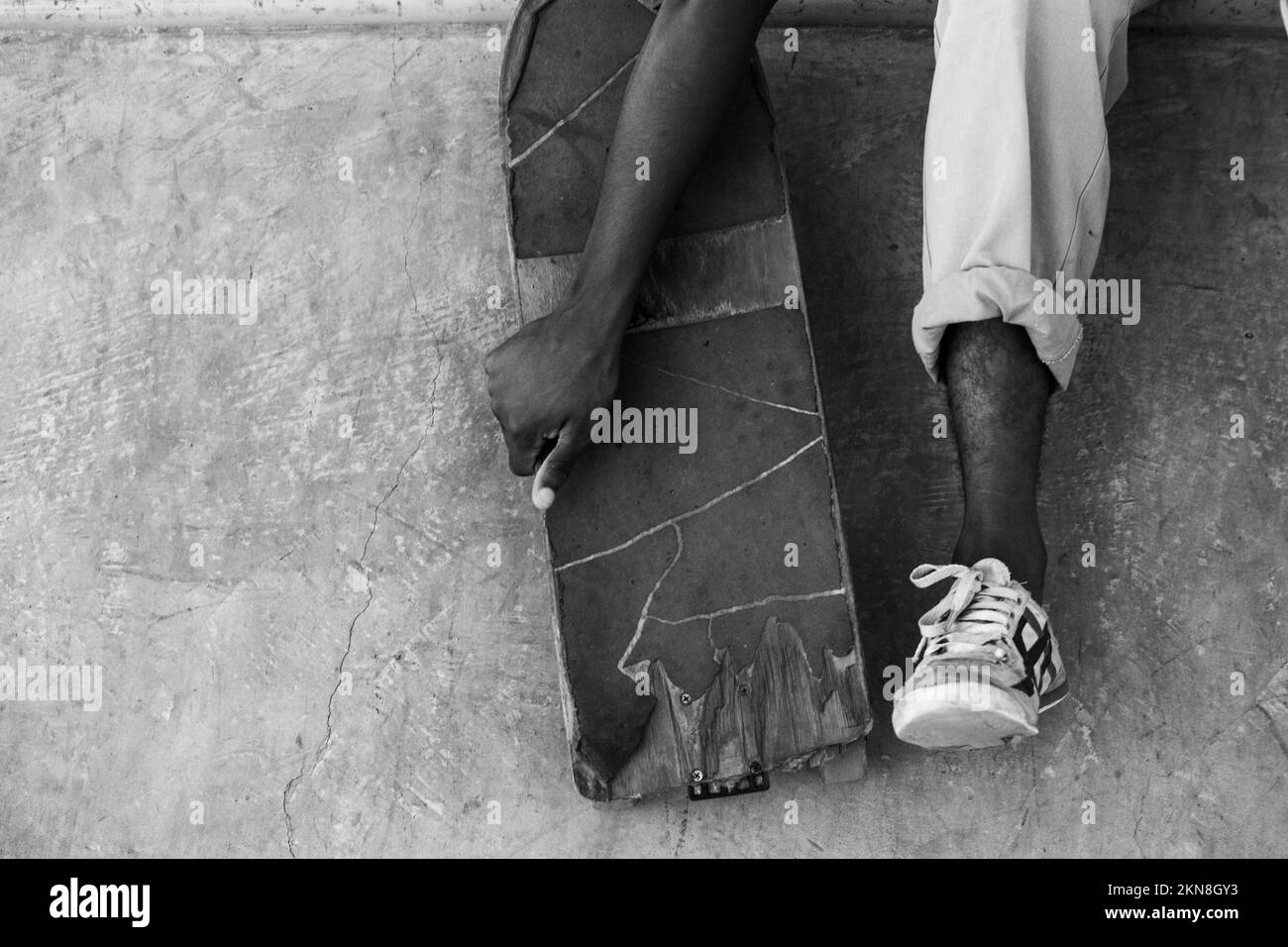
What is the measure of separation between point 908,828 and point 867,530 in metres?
0.50

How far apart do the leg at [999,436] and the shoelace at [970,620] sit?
8 centimetres

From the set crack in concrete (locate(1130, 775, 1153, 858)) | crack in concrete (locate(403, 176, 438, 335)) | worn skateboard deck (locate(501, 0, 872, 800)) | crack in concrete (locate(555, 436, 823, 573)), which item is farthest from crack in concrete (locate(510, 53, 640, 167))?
crack in concrete (locate(1130, 775, 1153, 858))

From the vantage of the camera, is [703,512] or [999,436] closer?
[999,436]

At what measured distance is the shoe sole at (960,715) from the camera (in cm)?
148

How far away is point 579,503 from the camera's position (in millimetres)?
1780

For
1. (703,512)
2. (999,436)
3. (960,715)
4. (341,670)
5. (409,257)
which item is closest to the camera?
(960,715)

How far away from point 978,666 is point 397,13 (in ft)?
5.06

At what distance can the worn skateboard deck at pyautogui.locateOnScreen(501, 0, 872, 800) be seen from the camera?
174cm

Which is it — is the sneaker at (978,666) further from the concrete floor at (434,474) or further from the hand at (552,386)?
the hand at (552,386)

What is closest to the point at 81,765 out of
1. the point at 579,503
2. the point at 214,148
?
the point at 579,503

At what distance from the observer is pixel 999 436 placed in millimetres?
1648

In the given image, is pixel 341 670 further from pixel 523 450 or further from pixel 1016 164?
pixel 1016 164

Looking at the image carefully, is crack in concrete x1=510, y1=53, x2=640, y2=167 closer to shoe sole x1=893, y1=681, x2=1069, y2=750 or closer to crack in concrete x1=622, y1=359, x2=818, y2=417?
crack in concrete x1=622, y1=359, x2=818, y2=417

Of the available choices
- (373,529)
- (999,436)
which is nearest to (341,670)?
(373,529)
